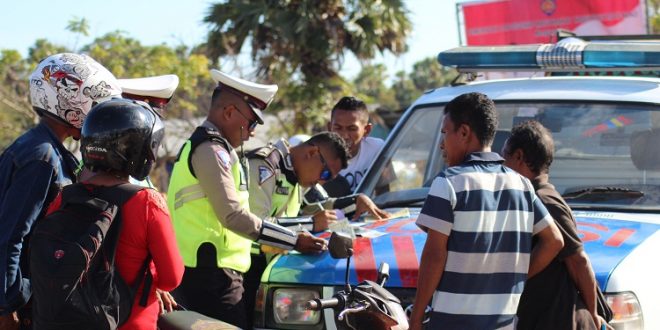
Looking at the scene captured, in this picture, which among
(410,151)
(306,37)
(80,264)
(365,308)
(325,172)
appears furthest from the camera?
(306,37)

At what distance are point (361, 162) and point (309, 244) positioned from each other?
287cm

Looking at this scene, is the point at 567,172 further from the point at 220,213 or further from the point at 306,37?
the point at 306,37

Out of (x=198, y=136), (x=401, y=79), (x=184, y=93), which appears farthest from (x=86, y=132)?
(x=401, y=79)

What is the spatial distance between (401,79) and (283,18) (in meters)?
49.1

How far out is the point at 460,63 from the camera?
245 inches

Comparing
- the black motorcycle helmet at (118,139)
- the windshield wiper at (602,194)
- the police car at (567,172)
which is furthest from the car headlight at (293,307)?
the windshield wiper at (602,194)

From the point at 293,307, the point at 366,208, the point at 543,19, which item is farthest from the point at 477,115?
the point at 543,19

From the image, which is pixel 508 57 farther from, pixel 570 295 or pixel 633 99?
pixel 570 295

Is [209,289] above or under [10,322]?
under

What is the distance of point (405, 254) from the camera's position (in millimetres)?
4387

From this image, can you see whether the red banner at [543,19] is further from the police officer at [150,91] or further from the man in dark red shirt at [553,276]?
the man in dark red shirt at [553,276]

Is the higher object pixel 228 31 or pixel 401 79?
pixel 228 31

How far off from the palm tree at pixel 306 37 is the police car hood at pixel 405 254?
1542 cm

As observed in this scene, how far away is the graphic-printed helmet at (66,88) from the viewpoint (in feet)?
13.5
